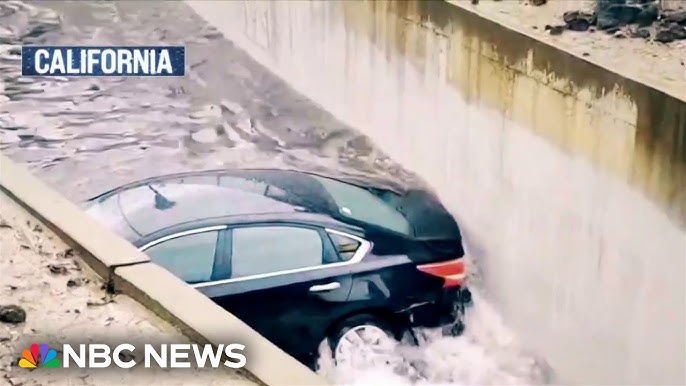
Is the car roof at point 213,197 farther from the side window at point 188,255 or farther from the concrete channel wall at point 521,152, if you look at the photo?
the concrete channel wall at point 521,152

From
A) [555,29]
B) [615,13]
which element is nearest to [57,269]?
[555,29]

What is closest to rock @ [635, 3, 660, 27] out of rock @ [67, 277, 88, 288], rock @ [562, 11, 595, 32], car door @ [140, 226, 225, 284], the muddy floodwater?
rock @ [562, 11, 595, 32]

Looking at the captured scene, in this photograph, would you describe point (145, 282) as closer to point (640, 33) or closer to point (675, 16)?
point (640, 33)

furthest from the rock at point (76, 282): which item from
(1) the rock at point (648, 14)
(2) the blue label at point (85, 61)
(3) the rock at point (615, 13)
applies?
(1) the rock at point (648, 14)

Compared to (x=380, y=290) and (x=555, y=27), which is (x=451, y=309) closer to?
(x=380, y=290)

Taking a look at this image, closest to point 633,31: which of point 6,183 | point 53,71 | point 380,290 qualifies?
point 380,290
